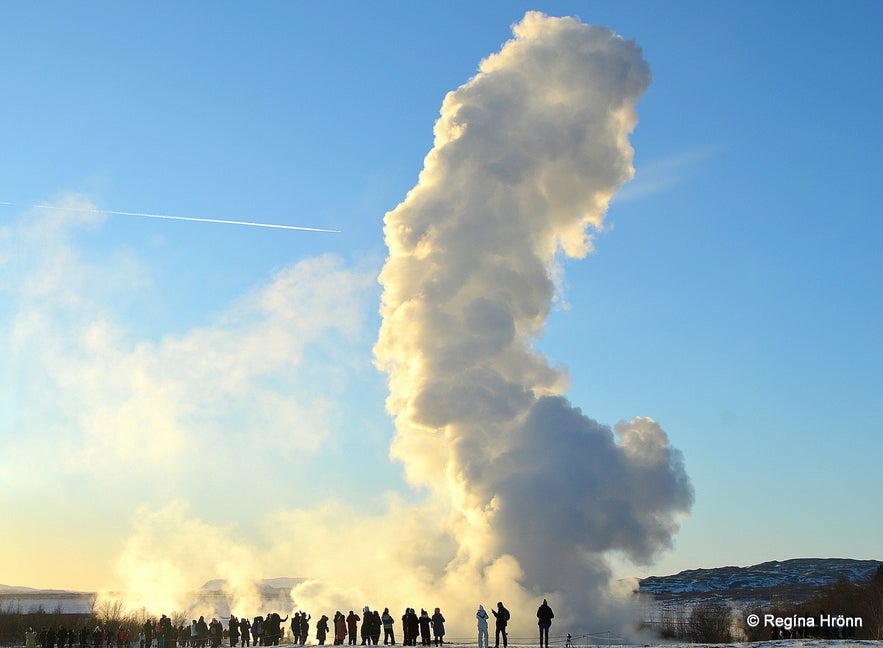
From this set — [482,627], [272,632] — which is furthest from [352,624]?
[482,627]

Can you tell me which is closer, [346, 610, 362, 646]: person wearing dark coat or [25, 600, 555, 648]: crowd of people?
[25, 600, 555, 648]: crowd of people

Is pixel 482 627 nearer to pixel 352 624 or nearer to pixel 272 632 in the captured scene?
pixel 352 624

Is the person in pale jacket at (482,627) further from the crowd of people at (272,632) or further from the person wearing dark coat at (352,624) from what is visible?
the person wearing dark coat at (352,624)

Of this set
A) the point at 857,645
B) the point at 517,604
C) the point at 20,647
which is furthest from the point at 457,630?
the point at 857,645

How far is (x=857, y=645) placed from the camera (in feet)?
114

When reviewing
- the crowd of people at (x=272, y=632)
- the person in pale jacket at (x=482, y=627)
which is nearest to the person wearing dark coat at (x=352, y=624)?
the crowd of people at (x=272, y=632)

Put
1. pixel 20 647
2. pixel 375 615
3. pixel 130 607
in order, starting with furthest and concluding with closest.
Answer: pixel 130 607
pixel 20 647
pixel 375 615

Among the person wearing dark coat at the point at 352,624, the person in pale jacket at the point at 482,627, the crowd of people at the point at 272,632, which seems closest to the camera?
the person in pale jacket at the point at 482,627

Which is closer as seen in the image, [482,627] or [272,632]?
[482,627]

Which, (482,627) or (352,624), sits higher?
(482,627)

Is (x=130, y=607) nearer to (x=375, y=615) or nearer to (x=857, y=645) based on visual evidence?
(x=375, y=615)

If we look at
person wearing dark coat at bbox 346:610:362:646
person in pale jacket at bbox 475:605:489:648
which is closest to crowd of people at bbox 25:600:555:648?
person wearing dark coat at bbox 346:610:362:646

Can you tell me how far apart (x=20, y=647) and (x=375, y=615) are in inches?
1300

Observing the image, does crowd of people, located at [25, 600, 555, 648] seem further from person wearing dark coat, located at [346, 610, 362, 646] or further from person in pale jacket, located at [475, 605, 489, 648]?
person in pale jacket, located at [475, 605, 489, 648]
